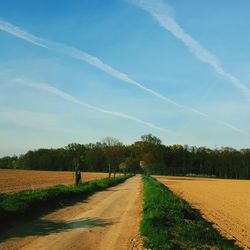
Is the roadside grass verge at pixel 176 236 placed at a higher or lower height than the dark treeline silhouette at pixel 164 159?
lower

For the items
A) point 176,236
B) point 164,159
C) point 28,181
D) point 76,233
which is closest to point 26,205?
point 76,233

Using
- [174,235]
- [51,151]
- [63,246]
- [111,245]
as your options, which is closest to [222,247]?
[174,235]

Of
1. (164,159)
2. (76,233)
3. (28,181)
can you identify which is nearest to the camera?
(76,233)

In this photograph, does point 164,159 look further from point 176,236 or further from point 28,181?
point 176,236

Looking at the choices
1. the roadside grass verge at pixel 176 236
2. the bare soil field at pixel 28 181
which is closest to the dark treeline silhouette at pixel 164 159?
the bare soil field at pixel 28 181

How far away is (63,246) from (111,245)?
1.44 meters

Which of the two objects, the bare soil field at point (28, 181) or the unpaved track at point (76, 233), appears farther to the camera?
the bare soil field at point (28, 181)

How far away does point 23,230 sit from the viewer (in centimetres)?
1484

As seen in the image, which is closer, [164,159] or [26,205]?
[26,205]

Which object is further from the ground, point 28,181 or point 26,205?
point 28,181

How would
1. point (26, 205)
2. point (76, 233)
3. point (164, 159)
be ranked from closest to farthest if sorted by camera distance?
point (76, 233) → point (26, 205) → point (164, 159)

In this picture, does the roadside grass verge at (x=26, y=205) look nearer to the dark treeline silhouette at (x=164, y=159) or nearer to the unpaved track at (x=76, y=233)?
→ the unpaved track at (x=76, y=233)

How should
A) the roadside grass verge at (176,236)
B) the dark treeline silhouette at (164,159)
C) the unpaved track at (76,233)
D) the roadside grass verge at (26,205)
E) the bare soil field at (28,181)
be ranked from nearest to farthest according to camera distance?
the unpaved track at (76,233), the roadside grass verge at (176,236), the roadside grass verge at (26,205), the bare soil field at (28,181), the dark treeline silhouette at (164,159)

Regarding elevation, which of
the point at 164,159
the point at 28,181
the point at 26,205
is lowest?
the point at 26,205
